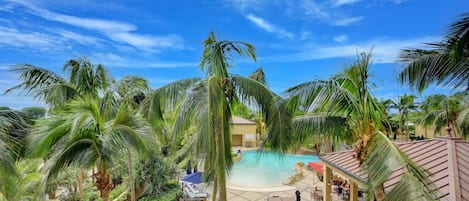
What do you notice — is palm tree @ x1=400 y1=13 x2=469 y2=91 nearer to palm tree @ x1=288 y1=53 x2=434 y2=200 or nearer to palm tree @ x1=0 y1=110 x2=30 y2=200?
palm tree @ x1=288 y1=53 x2=434 y2=200

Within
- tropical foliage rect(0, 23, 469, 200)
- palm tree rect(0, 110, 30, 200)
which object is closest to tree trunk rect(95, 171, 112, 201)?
tropical foliage rect(0, 23, 469, 200)

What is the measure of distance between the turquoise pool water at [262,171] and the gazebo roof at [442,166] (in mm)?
11997

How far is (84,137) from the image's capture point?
610cm

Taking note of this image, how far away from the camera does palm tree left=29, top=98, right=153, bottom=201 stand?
5.82m

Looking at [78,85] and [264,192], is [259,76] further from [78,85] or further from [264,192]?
[264,192]

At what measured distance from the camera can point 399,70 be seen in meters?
6.18

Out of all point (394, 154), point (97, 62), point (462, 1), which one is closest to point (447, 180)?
point (394, 154)

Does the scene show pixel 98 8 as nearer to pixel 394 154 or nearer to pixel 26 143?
pixel 26 143

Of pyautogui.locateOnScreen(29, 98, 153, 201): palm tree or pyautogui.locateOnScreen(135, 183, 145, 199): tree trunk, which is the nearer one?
pyautogui.locateOnScreen(29, 98, 153, 201): palm tree

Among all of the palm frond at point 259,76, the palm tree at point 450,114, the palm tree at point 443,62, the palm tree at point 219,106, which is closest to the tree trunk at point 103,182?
the palm tree at point 219,106

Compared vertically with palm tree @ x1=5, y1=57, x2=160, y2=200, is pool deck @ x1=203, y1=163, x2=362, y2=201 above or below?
A: below

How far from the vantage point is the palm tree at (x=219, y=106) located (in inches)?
216

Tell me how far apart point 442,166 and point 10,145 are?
9.56m

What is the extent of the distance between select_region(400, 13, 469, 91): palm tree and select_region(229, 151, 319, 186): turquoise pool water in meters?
13.3
